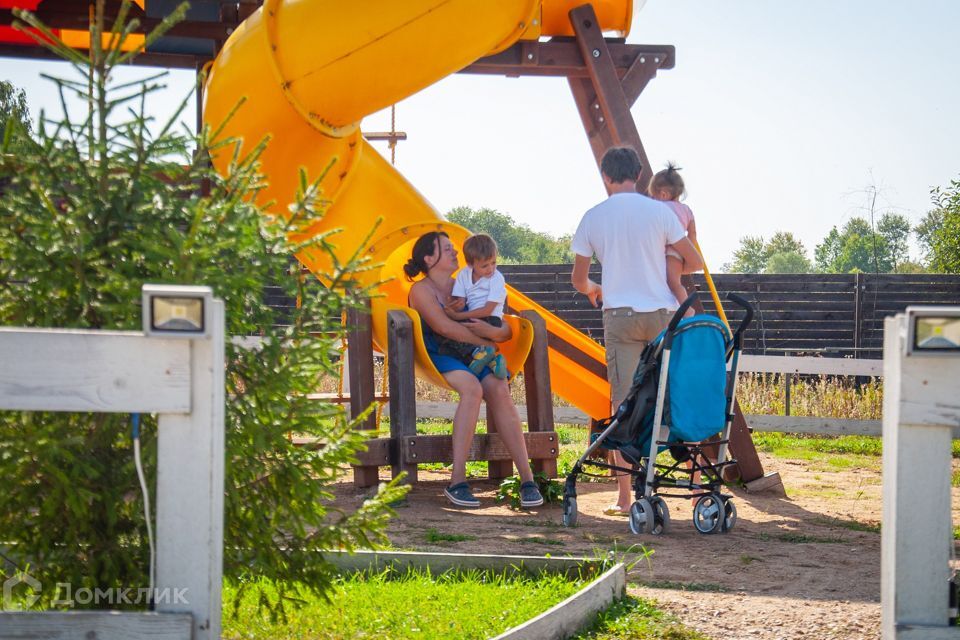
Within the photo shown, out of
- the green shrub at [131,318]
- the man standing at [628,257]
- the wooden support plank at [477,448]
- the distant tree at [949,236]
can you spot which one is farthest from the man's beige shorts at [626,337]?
the distant tree at [949,236]

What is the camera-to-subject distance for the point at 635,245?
244 inches

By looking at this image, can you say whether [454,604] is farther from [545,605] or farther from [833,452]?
[833,452]

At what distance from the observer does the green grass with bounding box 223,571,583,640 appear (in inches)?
132

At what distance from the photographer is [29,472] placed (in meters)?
2.88

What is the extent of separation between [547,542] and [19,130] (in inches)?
129

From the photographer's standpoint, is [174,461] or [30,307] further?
[30,307]

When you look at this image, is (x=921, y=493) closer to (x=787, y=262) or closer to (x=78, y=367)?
(x=78, y=367)

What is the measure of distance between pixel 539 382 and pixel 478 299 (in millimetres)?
860

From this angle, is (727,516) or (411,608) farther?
(727,516)

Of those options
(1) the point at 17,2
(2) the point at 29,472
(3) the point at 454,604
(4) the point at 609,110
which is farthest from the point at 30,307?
(1) the point at 17,2

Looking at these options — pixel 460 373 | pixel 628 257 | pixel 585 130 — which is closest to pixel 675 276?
pixel 628 257

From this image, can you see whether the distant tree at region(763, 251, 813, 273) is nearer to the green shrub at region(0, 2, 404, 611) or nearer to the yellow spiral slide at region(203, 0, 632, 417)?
the yellow spiral slide at region(203, 0, 632, 417)

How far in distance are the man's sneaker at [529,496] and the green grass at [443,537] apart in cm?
110

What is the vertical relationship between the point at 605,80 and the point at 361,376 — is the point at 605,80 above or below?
above
